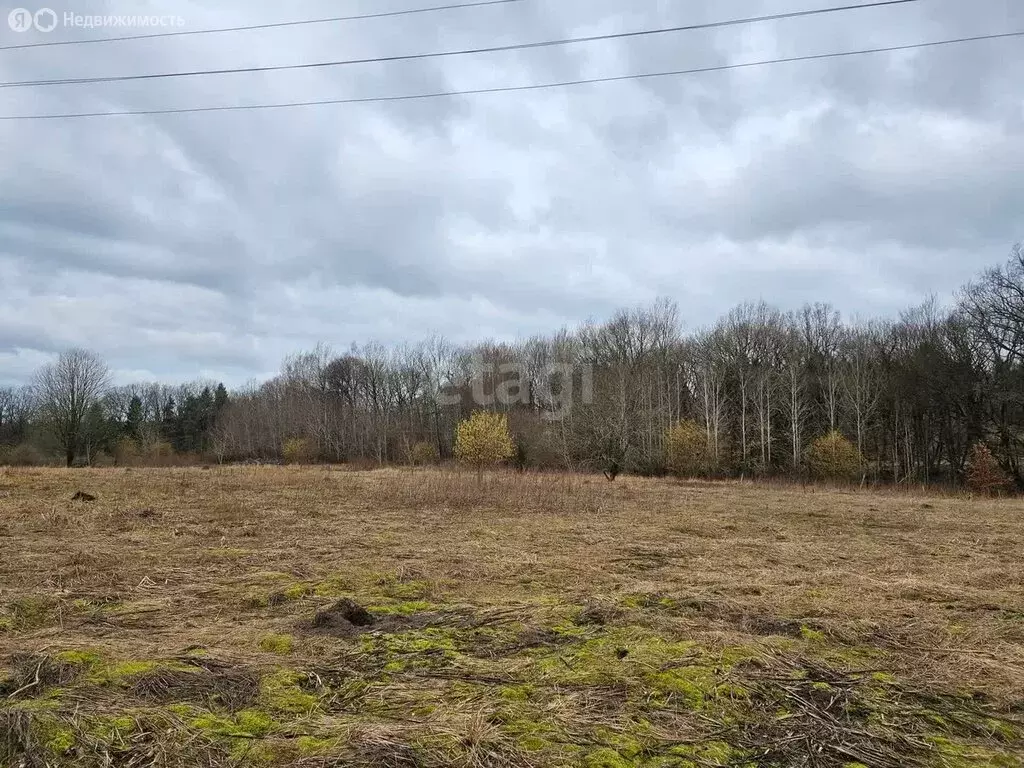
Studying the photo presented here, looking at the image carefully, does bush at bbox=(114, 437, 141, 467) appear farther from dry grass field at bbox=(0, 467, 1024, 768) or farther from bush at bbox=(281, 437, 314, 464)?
dry grass field at bbox=(0, 467, 1024, 768)

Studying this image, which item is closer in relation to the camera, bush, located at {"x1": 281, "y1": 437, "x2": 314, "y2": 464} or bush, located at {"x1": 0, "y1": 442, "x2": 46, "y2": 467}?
bush, located at {"x1": 0, "y1": 442, "x2": 46, "y2": 467}

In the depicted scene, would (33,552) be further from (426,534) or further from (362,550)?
(426,534)

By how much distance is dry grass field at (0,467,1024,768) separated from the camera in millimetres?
2668

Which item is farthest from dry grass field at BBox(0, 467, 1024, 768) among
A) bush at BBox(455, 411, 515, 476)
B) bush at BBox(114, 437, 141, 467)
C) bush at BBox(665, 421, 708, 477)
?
bush at BBox(114, 437, 141, 467)

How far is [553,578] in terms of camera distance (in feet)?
Result: 20.5

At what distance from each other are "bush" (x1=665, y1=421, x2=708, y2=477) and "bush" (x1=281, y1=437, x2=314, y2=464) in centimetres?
3415

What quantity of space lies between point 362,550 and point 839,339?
152ft

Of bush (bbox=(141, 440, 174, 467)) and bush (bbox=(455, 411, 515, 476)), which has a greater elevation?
bush (bbox=(455, 411, 515, 476))

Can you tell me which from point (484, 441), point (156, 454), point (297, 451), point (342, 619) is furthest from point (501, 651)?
point (156, 454)

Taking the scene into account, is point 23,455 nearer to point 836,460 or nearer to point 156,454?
point 156,454

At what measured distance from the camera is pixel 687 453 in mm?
37250

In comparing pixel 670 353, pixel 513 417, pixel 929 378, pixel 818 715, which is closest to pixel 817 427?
pixel 929 378

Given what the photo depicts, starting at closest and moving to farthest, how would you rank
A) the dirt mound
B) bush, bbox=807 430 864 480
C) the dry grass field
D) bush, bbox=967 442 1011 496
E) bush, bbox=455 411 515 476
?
the dry grass field
the dirt mound
bush, bbox=967 442 1011 496
bush, bbox=807 430 864 480
bush, bbox=455 411 515 476

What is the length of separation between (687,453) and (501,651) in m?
35.1
